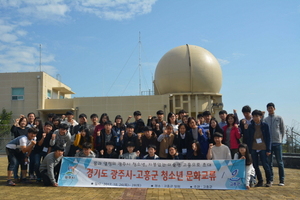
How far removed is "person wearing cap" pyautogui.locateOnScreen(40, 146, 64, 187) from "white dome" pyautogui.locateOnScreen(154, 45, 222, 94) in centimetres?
1607

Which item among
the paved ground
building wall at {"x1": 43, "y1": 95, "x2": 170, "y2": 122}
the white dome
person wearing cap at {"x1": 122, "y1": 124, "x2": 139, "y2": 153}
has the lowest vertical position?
the paved ground

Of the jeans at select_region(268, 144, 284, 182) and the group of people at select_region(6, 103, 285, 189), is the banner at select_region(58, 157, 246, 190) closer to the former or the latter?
the group of people at select_region(6, 103, 285, 189)

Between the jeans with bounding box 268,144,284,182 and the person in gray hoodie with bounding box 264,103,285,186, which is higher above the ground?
the person in gray hoodie with bounding box 264,103,285,186

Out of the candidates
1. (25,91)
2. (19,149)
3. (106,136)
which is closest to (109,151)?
(106,136)

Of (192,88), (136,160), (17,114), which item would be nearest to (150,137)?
(136,160)

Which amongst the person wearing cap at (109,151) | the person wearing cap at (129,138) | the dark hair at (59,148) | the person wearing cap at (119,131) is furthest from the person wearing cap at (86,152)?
the person wearing cap at (129,138)

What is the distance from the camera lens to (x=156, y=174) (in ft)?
20.0

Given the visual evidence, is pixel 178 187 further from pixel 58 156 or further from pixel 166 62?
pixel 166 62

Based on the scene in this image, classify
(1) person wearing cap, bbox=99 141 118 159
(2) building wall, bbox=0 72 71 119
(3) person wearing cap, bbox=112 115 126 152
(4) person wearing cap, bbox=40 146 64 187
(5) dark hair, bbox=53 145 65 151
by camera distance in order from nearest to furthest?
(4) person wearing cap, bbox=40 146 64 187
(5) dark hair, bbox=53 145 65 151
(1) person wearing cap, bbox=99 141 118 159
(3) person wearing cap, bbox=112 115 126 152
(2) building wall, bbox=0 72 71 119

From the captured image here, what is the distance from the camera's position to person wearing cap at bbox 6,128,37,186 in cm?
653

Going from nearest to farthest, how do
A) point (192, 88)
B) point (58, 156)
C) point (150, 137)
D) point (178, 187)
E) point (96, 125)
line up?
point (178, 187) → point (58, 156) → point (150, 137) → point (96, 125) → point (192, 88)

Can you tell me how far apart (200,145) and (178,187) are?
55.7 inches

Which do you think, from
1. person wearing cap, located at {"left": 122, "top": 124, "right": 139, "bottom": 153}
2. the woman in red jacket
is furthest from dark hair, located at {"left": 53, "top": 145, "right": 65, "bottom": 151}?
the woman in red jacket

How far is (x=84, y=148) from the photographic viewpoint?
655 centimetres
